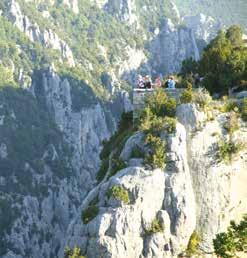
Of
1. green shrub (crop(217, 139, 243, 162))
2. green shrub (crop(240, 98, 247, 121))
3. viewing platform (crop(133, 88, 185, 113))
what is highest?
viewing platform (crop(133, 88, 185, 113))

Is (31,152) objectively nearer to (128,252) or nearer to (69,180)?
(69,180)

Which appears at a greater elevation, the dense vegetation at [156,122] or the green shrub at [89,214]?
the dense vegetation at [156,122]

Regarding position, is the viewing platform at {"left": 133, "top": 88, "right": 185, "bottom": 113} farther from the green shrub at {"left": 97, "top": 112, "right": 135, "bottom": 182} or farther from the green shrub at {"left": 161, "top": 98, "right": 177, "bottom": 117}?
the green shrub at {"left": 161, "top": 98, "right": 177, "bottom": 117}

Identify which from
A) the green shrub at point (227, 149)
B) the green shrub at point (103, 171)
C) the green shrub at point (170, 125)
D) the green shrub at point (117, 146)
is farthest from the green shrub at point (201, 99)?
the green shrub at point (103, 171)

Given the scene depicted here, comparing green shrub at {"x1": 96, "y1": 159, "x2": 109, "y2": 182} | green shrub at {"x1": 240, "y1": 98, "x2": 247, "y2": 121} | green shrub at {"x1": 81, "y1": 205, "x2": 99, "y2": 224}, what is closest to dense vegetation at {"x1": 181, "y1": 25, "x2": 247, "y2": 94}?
green shrub at {"x1": 240, "y1": 98, "x2": 247, "y2": 121}

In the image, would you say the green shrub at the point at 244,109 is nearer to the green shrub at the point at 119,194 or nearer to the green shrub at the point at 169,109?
the green shrub at the point at 169,109

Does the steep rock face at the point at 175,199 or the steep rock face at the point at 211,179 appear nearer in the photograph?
the steep rock face at the point at 175,199

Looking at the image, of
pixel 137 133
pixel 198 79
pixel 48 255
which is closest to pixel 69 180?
pixel 48 255
